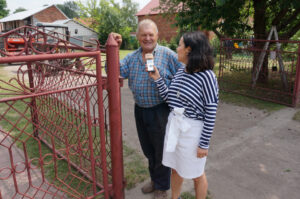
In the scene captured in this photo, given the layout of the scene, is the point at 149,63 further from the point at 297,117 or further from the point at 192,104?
the point at 297,117

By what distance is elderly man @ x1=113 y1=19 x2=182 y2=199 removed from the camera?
7.45ft

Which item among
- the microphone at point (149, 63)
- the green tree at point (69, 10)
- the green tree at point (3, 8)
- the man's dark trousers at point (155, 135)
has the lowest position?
the man's dark trousers at point (155, 135)

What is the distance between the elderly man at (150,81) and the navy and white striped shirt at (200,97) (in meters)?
0.29

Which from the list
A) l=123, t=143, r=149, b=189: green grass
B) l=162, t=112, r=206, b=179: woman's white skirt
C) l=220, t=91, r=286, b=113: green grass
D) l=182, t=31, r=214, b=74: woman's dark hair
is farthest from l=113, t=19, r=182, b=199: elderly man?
l=220, t=91, r=286, b=113: green grass

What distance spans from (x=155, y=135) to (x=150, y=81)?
51 centimetres

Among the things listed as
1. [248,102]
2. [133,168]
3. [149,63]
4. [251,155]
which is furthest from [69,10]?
[149,63]

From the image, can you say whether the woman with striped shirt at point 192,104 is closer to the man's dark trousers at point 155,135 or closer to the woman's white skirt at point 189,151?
the woman's white skirt at point 189,151

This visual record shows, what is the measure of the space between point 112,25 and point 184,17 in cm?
2706

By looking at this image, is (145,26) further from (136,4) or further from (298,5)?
(136,4)

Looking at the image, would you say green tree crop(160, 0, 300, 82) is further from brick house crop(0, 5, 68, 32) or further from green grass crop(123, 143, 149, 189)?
brick house crop(0, 5, 68, 32)

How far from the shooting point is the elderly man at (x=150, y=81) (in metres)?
2.27

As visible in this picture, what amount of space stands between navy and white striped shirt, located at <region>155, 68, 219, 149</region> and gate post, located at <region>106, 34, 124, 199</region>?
0.52m

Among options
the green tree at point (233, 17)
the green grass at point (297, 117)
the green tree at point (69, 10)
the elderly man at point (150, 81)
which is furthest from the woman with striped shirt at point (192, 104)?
the green tree at point (69, 10)

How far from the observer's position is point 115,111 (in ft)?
7.34
